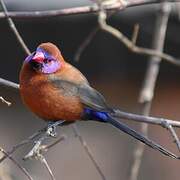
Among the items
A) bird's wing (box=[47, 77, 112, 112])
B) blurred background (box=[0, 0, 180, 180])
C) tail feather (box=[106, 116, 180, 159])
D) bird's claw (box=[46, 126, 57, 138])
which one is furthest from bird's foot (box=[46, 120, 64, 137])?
blurred background (box=[0, 0, 180, 180])

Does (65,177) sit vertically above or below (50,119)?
above

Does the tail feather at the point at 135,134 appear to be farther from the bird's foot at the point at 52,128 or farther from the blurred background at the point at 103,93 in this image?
the blurred background at the point at 103,93

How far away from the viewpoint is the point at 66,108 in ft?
13.1

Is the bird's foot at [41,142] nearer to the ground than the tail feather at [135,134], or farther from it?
nearer to the ground

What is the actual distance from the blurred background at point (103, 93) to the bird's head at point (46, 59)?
267cm

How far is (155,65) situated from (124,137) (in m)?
2.71

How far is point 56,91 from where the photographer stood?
13.1 ft

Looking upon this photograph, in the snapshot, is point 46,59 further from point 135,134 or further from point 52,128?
point 135,134

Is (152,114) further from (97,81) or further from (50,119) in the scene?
(50,119)

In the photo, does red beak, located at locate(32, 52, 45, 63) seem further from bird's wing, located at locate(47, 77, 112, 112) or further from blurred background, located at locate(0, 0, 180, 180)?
blurred background, located at locate(0, 0, 180, 180)

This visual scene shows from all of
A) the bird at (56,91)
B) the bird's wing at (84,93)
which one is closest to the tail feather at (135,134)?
the bird at (56,91)

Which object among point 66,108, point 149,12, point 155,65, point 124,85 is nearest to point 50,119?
point 66,108

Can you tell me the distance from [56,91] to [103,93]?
3053 mm

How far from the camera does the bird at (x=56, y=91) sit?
3953 millimetres
